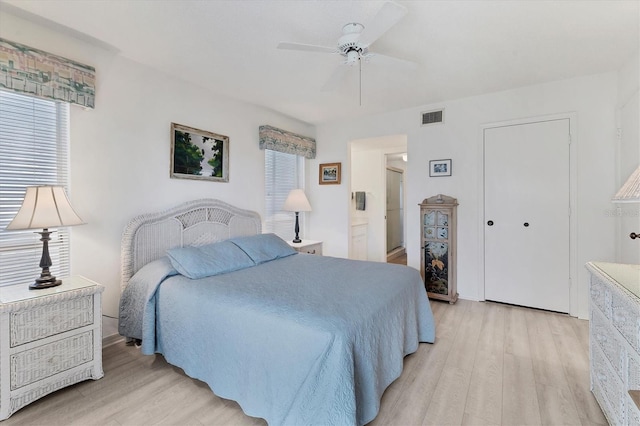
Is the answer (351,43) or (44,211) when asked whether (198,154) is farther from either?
(351,43)

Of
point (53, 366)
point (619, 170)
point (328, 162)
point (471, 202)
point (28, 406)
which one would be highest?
point (328, 162)

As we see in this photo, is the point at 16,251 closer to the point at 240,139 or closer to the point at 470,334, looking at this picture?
the point at 240,139

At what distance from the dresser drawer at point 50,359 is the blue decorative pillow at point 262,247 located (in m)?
1.29

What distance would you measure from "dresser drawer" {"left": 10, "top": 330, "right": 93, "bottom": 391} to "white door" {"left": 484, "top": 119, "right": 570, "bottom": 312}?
3.88 metres

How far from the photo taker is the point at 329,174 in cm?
460

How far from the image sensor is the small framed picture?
3713mm

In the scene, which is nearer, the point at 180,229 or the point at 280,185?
the point at 180,229

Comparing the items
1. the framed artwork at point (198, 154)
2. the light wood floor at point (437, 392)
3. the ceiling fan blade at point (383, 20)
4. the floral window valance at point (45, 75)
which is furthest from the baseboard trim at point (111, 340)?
the ceiling fan blade at point (383, 20)

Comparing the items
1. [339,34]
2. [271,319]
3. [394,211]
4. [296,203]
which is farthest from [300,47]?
[394,211]

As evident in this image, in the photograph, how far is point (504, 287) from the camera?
343 cm

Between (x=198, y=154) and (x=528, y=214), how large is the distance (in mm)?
3663

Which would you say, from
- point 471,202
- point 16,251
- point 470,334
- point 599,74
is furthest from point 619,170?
point 16,251

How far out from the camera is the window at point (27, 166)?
201cm

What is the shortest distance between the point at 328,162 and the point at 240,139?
1.51 m
